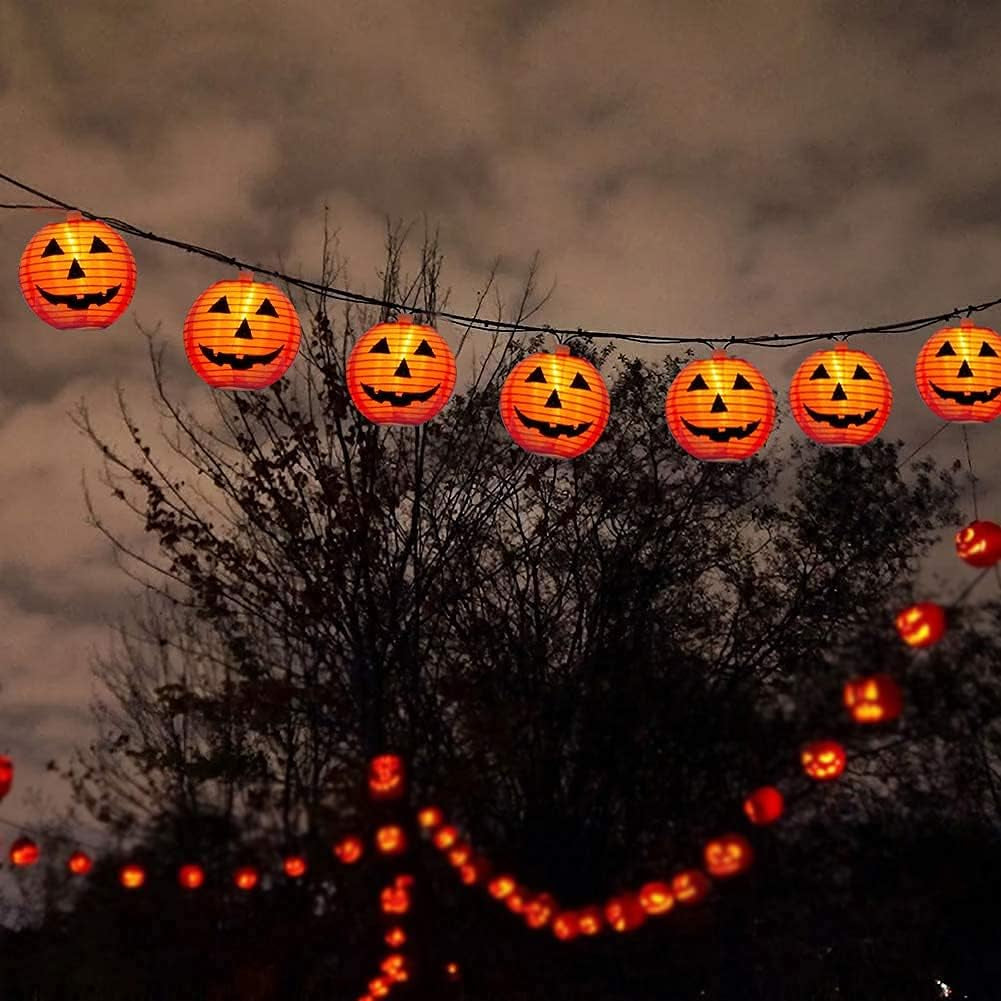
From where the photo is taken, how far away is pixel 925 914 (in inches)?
593

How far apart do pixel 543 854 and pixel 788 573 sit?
573 cm

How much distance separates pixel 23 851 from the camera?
9.48 metres

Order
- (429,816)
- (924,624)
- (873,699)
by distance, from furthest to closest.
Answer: (429,816)
(873,699)
(924,624)

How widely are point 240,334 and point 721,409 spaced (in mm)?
2644

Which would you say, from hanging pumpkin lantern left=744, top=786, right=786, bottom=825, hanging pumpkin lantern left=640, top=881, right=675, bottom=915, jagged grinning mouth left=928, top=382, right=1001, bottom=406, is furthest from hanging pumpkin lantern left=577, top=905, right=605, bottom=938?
jagged grinning mouth left=928, top=382, right=1001, bottom=406

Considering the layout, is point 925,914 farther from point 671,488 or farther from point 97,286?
point 97,286

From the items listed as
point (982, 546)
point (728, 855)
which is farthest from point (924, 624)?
point (728, 855)

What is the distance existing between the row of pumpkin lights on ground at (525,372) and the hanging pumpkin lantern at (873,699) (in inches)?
94.9

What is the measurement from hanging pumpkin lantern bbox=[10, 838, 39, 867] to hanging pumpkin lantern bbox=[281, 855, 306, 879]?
169 centimetres

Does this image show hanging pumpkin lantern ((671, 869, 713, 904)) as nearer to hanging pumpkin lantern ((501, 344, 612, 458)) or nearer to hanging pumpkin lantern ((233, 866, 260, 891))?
hanging pumpkin lantern ((501, 344, 612, 458))

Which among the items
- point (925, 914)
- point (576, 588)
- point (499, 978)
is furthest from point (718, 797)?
point (925, 914)

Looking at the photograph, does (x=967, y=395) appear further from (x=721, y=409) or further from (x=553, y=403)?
(x=553, y=403)

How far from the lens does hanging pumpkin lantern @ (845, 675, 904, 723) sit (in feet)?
19.5

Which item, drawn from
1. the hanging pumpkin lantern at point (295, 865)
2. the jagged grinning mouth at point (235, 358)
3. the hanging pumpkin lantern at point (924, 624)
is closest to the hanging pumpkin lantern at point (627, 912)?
the hanging pumpkin lantern at point (295, 865)
